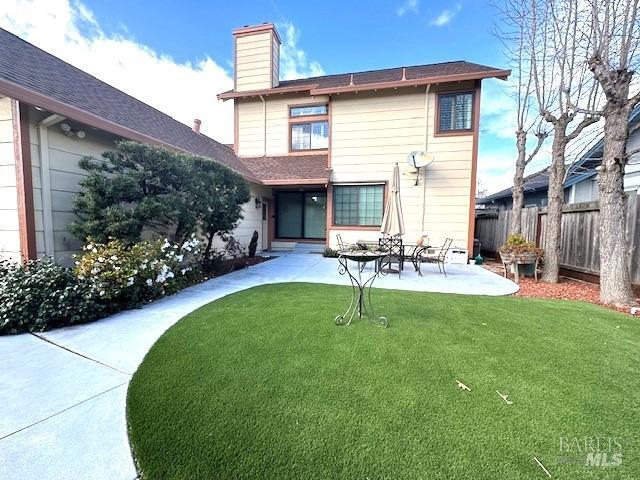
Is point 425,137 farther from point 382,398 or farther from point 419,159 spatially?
point 382,398

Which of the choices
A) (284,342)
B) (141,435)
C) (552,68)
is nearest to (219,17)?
(552,68)

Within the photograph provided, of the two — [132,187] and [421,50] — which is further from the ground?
[421,50]

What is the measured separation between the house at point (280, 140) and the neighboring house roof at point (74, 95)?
0.10 ft

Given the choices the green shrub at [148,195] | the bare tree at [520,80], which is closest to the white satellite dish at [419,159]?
the bare tree at [520,80]

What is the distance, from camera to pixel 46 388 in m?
2.22

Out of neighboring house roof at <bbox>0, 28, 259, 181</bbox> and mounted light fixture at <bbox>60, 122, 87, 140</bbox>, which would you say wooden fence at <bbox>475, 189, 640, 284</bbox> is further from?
mounted light fixture at <bbox>60, 122, 87, 140</bbox>

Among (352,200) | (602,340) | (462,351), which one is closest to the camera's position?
(462,351)

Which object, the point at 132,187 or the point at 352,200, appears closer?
the point at 132,187

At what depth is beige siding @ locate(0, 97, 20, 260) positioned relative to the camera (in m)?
4.11

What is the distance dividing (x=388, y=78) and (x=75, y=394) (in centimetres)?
1145

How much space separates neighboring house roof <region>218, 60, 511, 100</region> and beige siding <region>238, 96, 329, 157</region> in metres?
0.40

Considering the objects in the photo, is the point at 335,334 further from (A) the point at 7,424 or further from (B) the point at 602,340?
(B) the point at 602,340

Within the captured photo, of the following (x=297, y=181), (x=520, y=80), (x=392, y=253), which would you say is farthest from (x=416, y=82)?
(x=392, y=253)

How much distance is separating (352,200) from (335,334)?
7.20m
